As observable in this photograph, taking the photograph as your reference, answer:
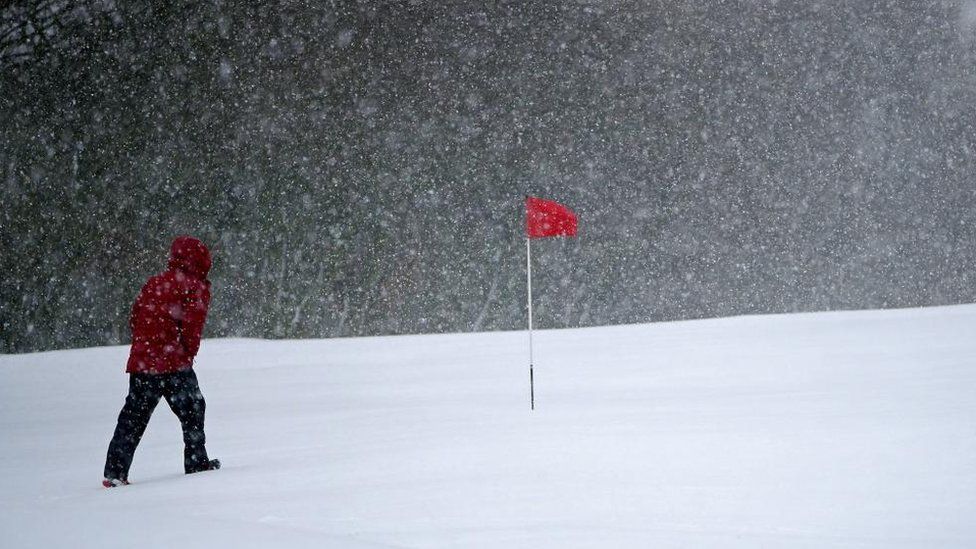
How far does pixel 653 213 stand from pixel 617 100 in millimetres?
1952

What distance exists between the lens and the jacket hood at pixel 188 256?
16.6 feet

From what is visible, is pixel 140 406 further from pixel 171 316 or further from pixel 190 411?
pixel 171 316

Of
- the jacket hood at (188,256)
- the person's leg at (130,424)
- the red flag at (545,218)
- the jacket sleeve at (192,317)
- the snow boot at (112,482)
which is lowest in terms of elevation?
the snow boot at (112,482)

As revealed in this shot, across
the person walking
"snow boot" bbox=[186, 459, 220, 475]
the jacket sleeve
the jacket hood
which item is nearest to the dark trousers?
the person walking

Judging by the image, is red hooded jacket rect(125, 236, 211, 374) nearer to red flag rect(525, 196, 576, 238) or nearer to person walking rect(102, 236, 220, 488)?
person walking rect(102, 236, 220, 488)

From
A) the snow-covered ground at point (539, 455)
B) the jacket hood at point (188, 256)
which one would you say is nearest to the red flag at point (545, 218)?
the snow-covered ground at point (539, 455)

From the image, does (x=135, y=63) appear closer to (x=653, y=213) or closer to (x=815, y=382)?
(x=653, y=213)

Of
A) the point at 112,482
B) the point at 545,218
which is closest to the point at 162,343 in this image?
the point at 112,482

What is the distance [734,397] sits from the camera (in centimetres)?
786

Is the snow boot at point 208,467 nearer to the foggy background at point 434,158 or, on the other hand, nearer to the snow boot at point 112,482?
the snow boot at point 112,482

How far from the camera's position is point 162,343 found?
16.6ft

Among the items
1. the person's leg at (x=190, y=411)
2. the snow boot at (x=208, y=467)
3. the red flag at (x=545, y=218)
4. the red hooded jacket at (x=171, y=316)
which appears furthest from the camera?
the red flag at (x=545, y=218)

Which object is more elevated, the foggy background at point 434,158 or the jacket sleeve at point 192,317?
the foggy background at point 434,158

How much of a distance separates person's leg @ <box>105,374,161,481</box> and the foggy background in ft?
28.1
